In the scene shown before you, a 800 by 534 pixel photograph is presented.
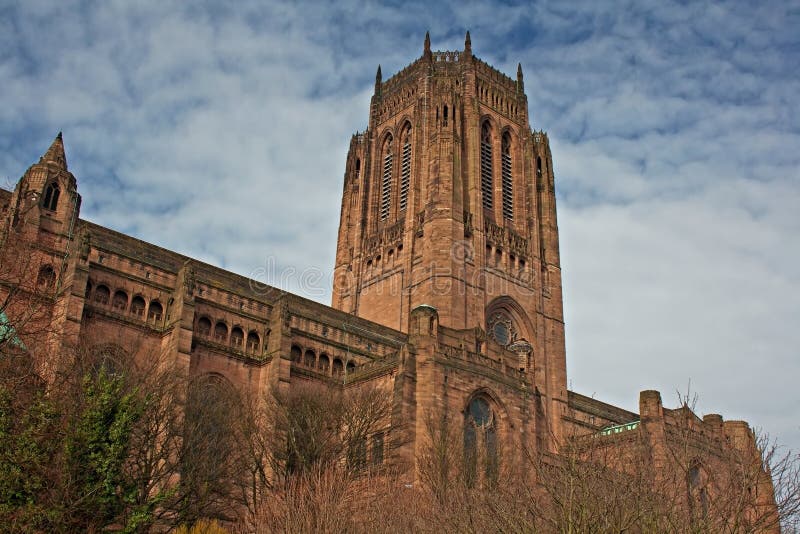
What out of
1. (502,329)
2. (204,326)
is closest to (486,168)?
(502,329)

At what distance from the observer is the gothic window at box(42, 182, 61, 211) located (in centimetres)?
4346

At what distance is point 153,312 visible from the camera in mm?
42344

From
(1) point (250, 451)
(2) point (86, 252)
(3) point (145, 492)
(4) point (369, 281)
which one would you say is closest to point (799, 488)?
(3) point (145, 492)

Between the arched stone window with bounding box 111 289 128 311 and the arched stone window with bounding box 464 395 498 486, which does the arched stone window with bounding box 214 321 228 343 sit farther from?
the arched stone window with bounding box 464 395 498 486

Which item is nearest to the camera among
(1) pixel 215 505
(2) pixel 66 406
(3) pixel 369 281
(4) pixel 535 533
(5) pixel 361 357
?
(4) pixel 535 533

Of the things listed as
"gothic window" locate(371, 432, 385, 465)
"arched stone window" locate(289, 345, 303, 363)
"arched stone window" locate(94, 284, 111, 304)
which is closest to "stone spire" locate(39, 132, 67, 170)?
"arched stone window" locate(94, 284, 111, 304)

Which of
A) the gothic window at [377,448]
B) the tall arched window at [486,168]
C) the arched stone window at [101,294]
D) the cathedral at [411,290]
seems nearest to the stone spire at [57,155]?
the cathedral at [411,290]

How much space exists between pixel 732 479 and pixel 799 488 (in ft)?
4.23

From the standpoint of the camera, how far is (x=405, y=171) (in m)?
66.8

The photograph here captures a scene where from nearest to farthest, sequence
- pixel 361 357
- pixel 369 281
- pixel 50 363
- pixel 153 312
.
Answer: pixel 50 363 < pixel 153 312 < pixel 361 357 < pixel 369 281

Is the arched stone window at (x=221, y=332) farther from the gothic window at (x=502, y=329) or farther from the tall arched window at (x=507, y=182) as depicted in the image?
the tall arched window at (x=507, y=182)

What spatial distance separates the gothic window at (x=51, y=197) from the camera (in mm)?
43463

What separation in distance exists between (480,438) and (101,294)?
776 inches

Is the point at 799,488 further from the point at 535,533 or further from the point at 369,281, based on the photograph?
the point at 369,281
